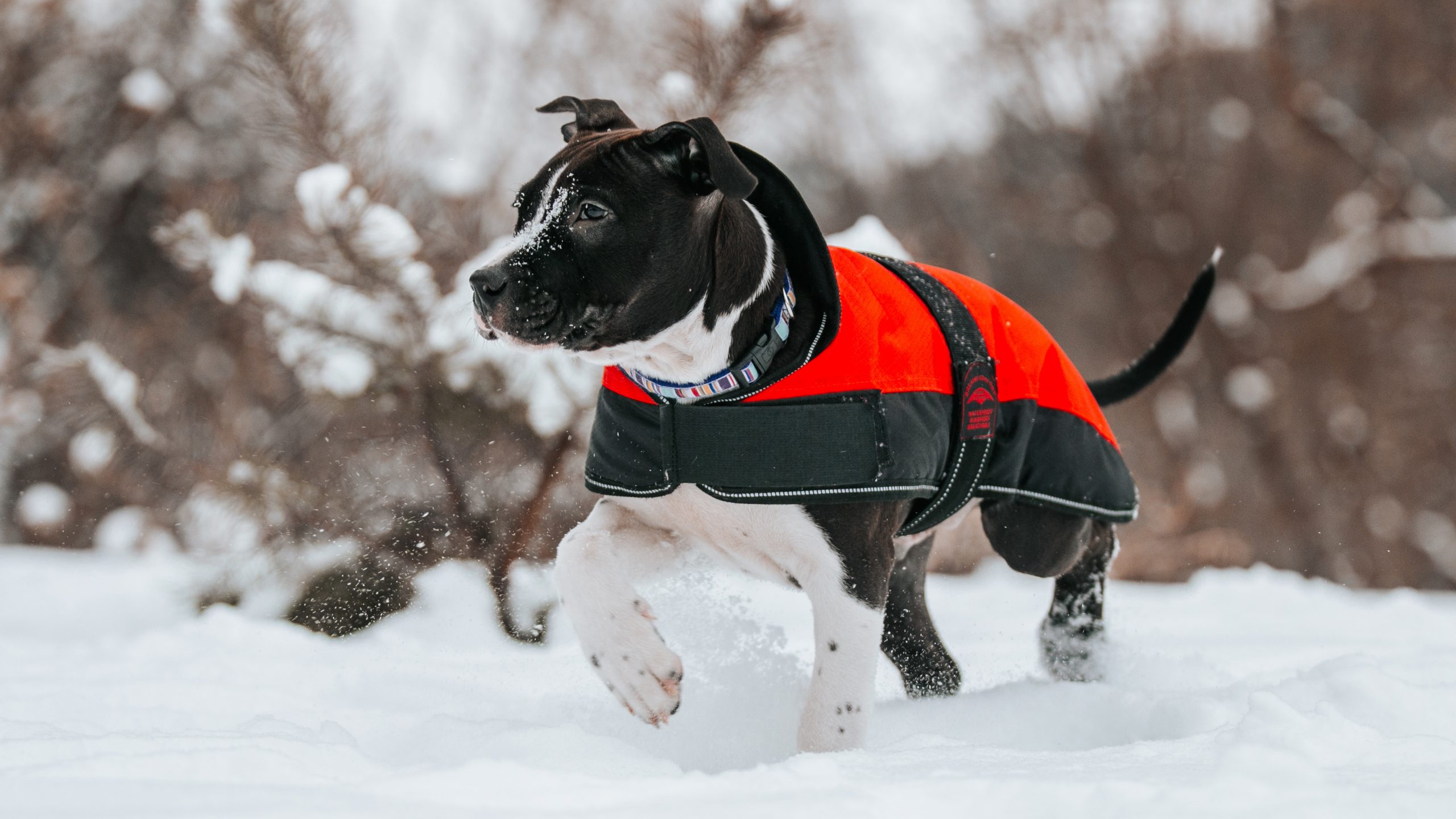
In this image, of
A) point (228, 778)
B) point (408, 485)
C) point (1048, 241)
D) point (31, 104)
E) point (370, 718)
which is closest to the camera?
point (228, 778)

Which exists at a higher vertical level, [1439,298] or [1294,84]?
[1294,84]

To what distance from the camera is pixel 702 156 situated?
93.5 inches

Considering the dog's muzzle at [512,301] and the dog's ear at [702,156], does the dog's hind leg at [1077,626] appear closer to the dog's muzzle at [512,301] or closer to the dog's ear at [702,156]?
the dog's ear at [702,156]

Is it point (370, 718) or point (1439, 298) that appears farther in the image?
point (1439, 298)

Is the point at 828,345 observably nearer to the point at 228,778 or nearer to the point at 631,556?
the point at 631,556

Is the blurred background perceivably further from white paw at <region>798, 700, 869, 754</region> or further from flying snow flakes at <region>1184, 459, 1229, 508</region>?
white paw at <region>798, 700, 869, 754</region>

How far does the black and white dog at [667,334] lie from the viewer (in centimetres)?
230

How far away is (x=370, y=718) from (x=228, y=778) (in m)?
1.05

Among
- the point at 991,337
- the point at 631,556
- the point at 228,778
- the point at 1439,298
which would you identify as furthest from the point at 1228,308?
the point at 228,778

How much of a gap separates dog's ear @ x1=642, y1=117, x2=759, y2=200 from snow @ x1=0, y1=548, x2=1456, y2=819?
101 centimetres

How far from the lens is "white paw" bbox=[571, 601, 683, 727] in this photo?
8.00ft

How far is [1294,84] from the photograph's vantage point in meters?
11.0

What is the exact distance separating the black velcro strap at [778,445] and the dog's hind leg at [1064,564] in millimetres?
746

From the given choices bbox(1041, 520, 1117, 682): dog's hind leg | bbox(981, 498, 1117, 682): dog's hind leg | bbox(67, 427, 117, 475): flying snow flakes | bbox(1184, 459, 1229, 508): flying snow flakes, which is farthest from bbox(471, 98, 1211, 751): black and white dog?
bbox(1184, 459, 1229, 508): flying snow flakes
